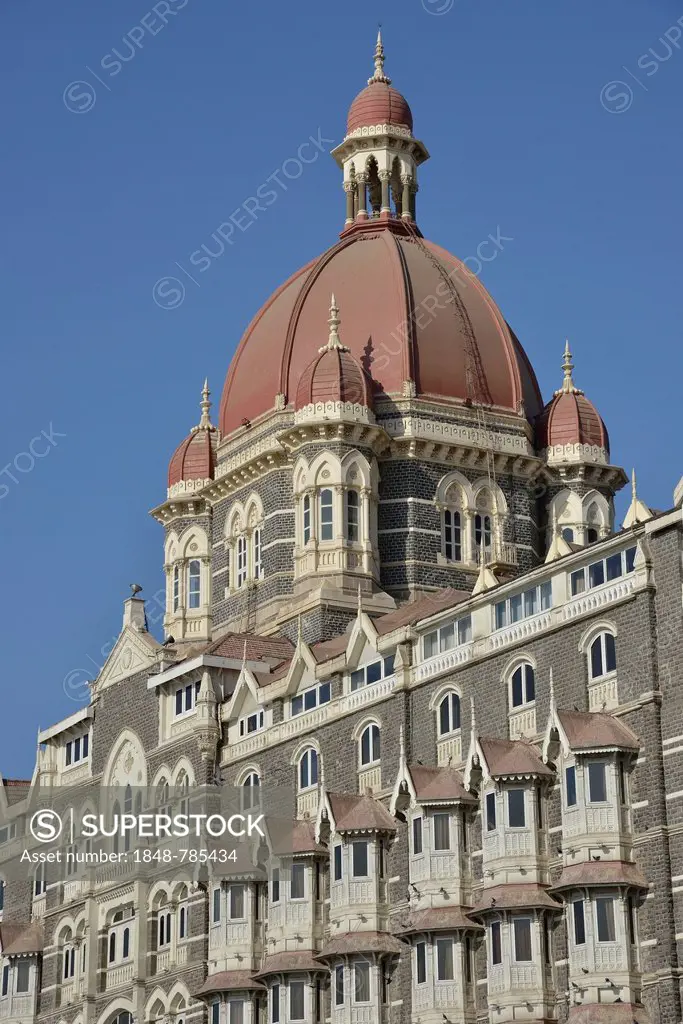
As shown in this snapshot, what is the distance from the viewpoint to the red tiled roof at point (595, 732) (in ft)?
165

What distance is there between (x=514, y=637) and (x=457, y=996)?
9.22 meters

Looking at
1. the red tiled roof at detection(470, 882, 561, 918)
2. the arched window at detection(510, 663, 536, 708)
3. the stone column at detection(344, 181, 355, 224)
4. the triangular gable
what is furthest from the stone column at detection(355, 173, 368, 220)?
the red tiled roof at detection(470, 882, 561, 918)

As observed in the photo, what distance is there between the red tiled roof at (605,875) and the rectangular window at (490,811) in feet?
11.1

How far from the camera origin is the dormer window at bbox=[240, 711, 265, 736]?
65125 millimetres

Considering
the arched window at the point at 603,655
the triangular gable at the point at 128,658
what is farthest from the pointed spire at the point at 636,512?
the triangular gable at the point at 128,658

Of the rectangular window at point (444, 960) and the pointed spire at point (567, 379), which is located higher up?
the pointed spire at point (567, 379)

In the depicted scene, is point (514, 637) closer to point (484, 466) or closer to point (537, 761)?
point (537, 761)

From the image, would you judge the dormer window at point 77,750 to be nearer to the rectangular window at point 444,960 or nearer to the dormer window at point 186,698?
the dormer window at point 186,698

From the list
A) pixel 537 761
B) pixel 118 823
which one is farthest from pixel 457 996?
pixel 118 823

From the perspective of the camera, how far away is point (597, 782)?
167 feet

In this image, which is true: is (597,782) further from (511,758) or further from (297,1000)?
(297,1000)

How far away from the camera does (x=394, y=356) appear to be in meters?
75.0

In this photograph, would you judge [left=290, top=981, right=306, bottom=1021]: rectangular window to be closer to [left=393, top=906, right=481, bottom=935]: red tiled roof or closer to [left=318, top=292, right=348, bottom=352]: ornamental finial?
[left=393, top=906, right=481, bottom=935]: red tiled roof

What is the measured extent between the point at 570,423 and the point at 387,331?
7.47 m
